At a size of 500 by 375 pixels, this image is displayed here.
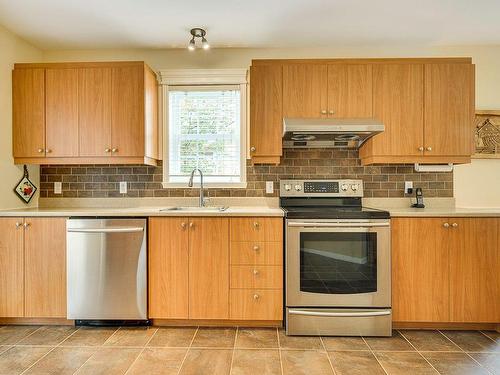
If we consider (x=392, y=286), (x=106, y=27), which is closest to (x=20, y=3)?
(x=106, y=27)

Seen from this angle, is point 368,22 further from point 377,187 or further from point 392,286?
point 392,286

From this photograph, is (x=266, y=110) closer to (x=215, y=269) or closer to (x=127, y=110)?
(x=127, y=110)

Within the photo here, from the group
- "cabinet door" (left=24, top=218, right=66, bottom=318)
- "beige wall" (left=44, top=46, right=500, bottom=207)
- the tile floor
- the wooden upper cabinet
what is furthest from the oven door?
"cabinet door" (left=24, top=218, right=66, bottom=318)

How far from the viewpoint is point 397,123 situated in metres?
2.79

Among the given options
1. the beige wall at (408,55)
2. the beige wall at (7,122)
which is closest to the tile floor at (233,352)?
the beige wall at (7,122)

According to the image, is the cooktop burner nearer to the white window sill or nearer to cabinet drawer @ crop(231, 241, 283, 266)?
the white window sill

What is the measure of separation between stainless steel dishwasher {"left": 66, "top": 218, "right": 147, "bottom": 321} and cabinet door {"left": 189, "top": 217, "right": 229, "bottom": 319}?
38cm

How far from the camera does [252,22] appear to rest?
2713 millimetres

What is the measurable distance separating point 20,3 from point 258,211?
7.74 feet

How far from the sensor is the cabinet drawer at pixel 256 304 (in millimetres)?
2553

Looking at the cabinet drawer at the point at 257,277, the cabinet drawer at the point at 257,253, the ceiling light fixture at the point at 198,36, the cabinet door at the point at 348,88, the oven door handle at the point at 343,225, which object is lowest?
the cabinet drawer at the point at 257,277

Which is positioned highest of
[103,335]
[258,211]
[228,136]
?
[228,136]

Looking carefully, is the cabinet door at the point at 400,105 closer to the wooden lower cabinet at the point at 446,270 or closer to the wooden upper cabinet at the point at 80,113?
the wooden lower cabinet at the point at 446,270

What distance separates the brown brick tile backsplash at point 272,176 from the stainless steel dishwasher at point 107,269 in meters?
0.70
